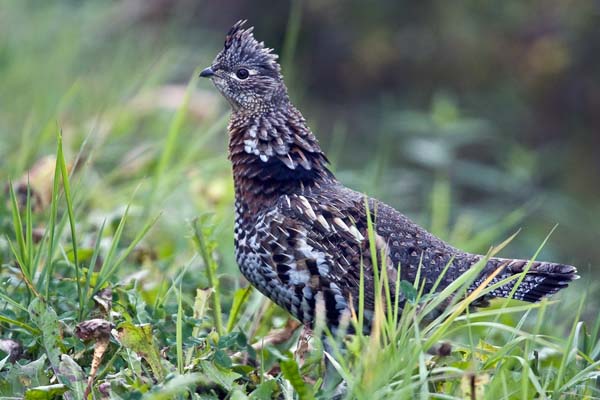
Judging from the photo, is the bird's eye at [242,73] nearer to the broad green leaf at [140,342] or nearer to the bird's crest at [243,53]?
the bird's crest at [243,53]

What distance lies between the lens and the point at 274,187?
4.14 meters

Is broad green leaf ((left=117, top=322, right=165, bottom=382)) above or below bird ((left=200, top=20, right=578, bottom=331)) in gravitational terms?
Answer: below

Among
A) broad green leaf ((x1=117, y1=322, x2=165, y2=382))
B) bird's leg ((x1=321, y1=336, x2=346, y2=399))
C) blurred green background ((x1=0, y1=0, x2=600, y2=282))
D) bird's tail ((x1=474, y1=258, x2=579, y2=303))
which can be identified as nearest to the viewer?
broad green leaf ((x1=117, y1=322, x2=165, y2=382))

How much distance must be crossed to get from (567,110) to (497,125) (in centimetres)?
76

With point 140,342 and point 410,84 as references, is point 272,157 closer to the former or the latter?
point 140,342

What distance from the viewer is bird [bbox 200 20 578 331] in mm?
3803

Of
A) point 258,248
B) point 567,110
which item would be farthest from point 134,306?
point 567,110

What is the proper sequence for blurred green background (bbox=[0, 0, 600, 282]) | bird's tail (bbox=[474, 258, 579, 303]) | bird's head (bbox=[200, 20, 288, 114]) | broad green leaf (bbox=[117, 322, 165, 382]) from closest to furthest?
broad green leaf (bbox=[117, 322, 165, 382]) → bird's tail (bbox=[474, 258, 579, 303]) → bird's head (bbox=[200, 20, 288, 114]) → blurred green background (bbox=[0, 0, 600, 282])

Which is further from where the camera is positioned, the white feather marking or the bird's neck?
the bird's neck

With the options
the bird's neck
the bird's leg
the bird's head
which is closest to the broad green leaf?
the bird's leg

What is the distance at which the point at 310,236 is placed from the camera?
12.8 feet

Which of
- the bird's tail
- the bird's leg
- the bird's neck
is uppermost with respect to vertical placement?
the bird's neck

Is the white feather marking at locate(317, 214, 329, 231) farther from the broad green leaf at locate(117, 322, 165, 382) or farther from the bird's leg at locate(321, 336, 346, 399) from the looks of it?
the broad green leaf at locate(117, 322, 165, 382)

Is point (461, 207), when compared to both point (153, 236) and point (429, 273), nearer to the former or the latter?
point (153, 236)
